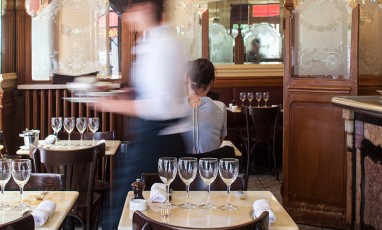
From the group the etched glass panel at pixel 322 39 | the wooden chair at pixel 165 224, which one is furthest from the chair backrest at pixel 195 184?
the etched glass panel at pixel 322 39

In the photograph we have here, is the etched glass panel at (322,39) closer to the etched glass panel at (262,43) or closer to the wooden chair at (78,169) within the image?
the wooden chair at (78,169)

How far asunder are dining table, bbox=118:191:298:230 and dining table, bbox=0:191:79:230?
0.85 ft

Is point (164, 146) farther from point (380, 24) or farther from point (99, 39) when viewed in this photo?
point (99, 39)

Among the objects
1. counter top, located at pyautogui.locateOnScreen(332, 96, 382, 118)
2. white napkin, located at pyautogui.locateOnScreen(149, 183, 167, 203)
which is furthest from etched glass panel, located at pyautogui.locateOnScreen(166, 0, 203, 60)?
white napkin, located at pyautogui.locateOnScreen(149, 183, 167, 203)

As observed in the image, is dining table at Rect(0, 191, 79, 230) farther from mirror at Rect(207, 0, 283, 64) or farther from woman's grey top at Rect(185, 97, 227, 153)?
mirror at Rect(207, 0, 283, 64)

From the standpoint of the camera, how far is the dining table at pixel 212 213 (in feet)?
7.55

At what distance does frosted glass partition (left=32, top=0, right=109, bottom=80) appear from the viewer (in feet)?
20.8

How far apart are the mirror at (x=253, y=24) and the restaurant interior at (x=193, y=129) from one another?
180 cm

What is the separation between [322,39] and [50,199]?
333cm

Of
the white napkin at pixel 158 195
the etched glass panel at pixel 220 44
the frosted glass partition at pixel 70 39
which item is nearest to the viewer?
the white napkin at pixel 158 195

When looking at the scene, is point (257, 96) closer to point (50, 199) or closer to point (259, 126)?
point (259, 126)

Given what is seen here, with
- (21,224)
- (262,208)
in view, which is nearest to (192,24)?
(262,208)

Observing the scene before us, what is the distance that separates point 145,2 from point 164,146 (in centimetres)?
79

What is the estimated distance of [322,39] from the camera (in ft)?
17.1
